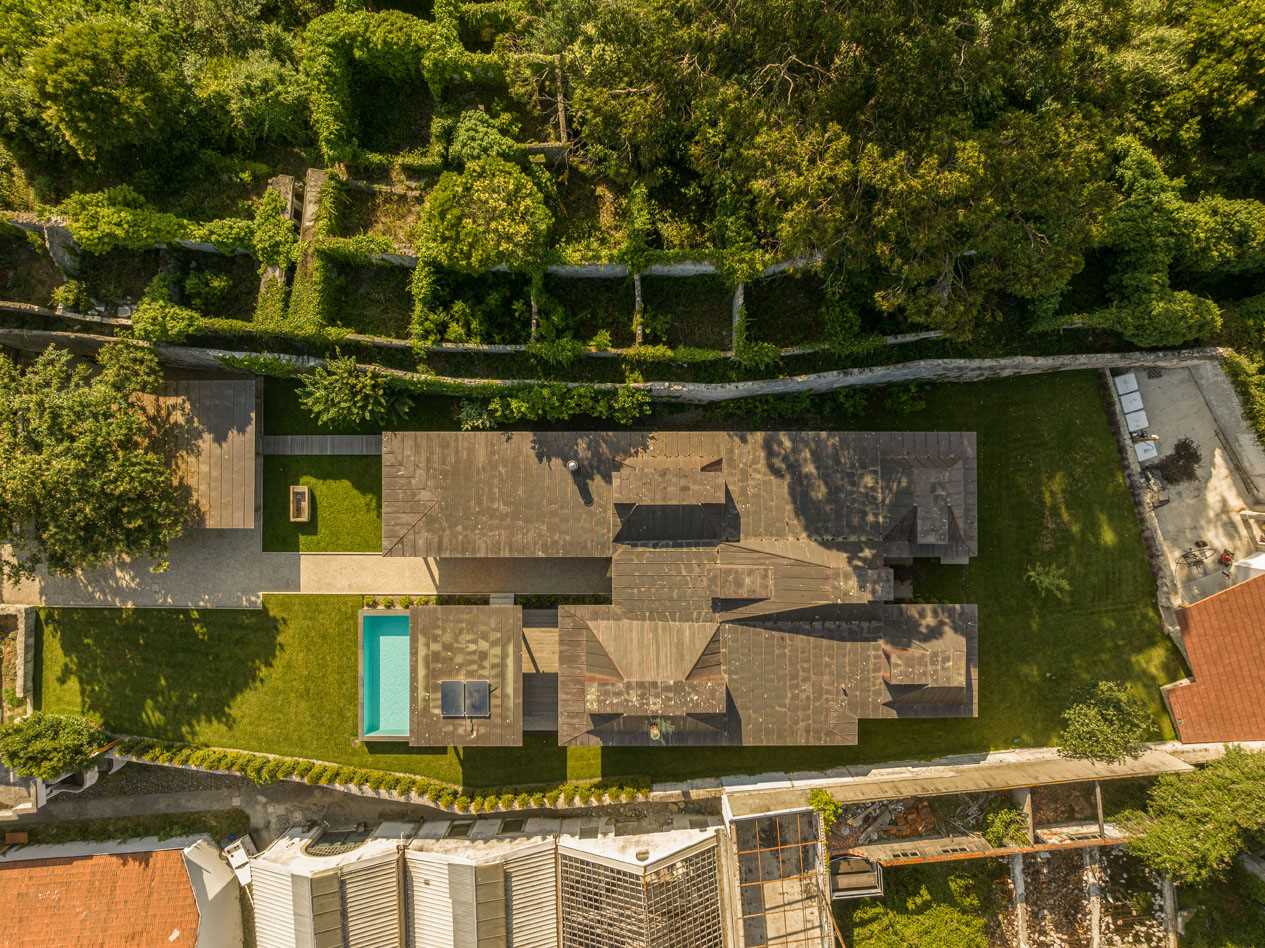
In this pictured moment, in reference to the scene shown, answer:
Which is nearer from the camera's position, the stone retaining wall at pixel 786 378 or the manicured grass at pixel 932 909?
the stone retaining wall at pixel 786 378

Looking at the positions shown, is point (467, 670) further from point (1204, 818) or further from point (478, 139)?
point (1204, 818)

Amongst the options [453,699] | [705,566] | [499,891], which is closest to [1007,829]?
[705,566]

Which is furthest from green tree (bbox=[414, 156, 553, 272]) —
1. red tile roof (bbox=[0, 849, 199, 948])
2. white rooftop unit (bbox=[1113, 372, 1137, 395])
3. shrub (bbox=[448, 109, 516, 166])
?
red tile roof (bbox=[0, 849, 199, 948])

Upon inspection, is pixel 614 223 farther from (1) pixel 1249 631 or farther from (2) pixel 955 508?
(1) pixel 1249 631

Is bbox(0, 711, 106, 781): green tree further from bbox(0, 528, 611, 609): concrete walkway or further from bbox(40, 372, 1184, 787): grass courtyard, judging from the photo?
bbox(0, 528, 611, 609): concrete walkway

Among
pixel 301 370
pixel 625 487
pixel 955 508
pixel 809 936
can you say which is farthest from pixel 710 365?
pixel 809 936

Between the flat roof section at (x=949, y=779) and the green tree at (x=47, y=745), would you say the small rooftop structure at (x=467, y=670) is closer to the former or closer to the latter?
the flat roof section at (x=949, y=779)

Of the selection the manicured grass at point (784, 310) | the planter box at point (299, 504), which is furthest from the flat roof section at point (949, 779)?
the planter box at point (299, 504)
